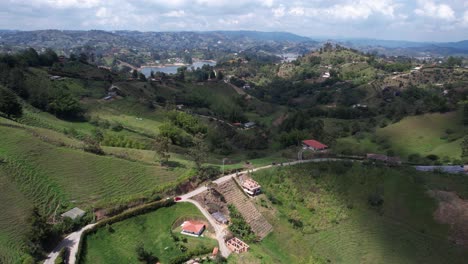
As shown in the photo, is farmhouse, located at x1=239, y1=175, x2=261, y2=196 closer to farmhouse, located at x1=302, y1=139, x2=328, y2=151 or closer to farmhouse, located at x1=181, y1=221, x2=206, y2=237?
farmhouse, located at x1=181, y1=221, x2=206, y2=237

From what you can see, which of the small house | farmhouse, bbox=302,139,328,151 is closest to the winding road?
the small house

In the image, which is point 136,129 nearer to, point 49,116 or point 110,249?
point 49,116

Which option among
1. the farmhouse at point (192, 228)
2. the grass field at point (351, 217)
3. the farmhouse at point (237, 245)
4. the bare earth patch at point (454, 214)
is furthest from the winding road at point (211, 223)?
the bare earth patch at point (454, 214)

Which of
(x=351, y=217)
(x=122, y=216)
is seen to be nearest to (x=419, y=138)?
(x=351, y=217)

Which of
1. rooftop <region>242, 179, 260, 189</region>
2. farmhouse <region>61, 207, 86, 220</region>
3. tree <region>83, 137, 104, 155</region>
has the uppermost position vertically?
tree <region>83, 137, 104, 155</region>

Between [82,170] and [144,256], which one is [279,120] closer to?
[82,170]

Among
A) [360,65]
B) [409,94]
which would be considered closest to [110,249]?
[409,94]
